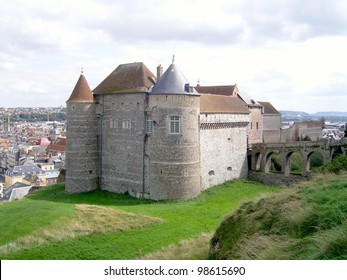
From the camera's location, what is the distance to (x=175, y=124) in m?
26.6

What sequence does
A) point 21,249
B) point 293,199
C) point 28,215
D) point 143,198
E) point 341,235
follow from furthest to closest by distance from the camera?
point 143,198 → point 28,215 → point 21,249 → point 293,199 → point 341,235

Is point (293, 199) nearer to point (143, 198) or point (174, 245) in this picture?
point (174, 245)

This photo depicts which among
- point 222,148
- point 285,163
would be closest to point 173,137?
point 222,148

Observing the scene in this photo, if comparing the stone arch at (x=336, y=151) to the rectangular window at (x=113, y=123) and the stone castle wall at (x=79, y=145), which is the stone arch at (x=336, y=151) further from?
the stone castle wall at (x=79, y=145)

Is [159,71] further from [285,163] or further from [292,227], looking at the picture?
[292,227]

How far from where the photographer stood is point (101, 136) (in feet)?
102

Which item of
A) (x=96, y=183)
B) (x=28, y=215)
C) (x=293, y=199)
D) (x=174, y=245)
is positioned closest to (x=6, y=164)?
(x=96, y=183)

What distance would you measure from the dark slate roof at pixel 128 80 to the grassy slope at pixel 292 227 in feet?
55.1

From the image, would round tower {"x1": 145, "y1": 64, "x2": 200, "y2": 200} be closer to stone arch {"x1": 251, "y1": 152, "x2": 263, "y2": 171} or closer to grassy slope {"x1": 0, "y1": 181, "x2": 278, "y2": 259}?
grassy slope {"x1": 0, "y1": 181, "x2": 278, "y2": 259}

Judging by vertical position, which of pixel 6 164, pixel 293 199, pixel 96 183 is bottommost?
pixel 6 164

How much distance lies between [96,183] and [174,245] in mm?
13882

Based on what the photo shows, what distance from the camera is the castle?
87.4 feet

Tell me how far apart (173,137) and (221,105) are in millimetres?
7718

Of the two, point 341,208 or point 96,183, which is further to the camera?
point 96,183
